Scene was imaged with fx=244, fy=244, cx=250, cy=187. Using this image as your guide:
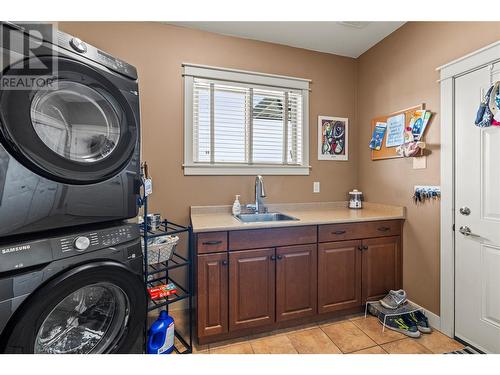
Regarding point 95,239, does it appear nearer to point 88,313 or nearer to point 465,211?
point 88,313

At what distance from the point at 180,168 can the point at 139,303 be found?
50.8 inches

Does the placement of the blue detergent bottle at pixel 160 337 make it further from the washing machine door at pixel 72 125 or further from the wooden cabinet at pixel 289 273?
the washing machine door at pixel 72 125

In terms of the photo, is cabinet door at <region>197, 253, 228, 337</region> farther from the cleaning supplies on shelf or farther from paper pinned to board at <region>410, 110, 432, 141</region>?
paper pinned to board at <region>410, 110, 432, 141</region>

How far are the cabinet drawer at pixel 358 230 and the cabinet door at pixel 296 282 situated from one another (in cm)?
17

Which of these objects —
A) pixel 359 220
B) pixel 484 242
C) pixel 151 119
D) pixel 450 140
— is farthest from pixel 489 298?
pixel 151 119

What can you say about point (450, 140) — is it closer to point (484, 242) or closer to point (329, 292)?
point (484, 242)

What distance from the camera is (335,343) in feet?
5.98

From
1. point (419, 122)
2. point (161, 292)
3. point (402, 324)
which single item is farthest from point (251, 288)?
point (419, 122)

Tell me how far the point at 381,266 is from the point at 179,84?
247 centimetres

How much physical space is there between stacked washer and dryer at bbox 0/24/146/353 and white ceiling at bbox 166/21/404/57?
53.9 inches

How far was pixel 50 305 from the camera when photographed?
965mm

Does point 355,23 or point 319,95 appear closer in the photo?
point 355,23

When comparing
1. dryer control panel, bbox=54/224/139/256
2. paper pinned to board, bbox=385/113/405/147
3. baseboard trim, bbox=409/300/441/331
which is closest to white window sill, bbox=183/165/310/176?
paper pinned to board, bbox=385/113/405/147

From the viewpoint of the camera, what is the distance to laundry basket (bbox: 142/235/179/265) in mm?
1652
